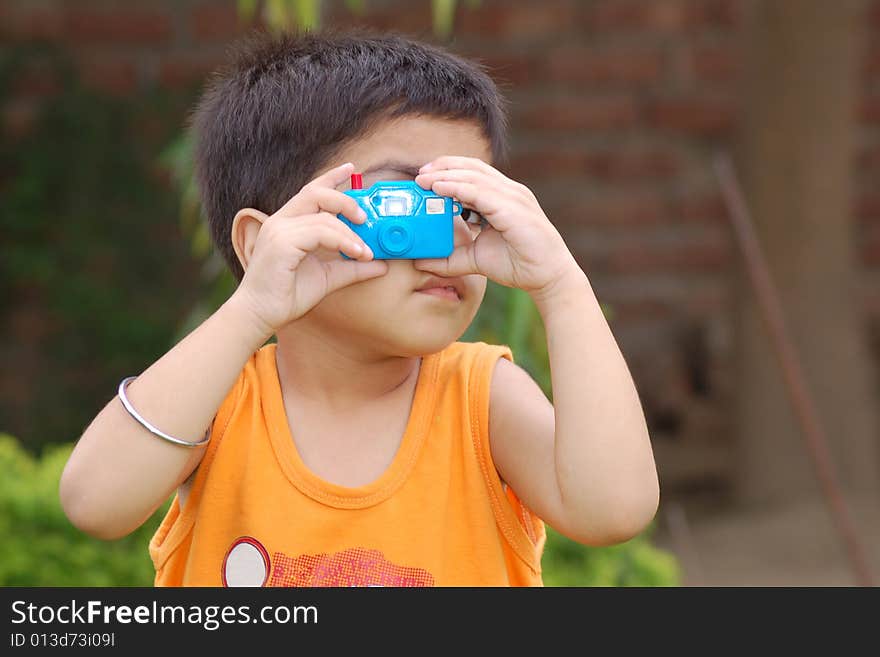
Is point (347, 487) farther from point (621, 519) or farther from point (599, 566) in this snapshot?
point (599, 566)

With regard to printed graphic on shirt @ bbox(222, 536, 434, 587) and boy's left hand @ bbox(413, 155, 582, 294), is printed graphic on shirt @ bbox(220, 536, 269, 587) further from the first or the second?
boy's left hand @ bbox(413, 155, 582, 294)

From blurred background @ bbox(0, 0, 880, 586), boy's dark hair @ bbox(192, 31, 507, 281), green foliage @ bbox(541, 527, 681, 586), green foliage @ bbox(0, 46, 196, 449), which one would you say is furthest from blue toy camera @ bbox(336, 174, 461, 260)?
green foliage @ bbox(0, 46, 196, 449)

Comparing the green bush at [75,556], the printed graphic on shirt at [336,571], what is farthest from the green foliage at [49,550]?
the printed graphic on shirt at [336,571]

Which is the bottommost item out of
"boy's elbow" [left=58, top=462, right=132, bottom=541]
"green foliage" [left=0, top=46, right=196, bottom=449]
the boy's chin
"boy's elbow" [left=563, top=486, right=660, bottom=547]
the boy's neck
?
"boy's elbow" [left=563, top=486, right=660, bottom=547]

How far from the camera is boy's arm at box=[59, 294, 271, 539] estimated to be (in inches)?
63.1

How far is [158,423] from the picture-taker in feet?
5.26

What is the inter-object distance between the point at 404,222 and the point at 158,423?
38cm

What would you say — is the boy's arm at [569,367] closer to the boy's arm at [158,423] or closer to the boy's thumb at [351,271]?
the boy's thumb at [351,271]

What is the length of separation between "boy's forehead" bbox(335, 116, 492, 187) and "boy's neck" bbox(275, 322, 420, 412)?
236 mm

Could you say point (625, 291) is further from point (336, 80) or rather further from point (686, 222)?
point (336, 80)

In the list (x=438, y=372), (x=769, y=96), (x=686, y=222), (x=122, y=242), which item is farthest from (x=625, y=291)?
(x=438, y=372)

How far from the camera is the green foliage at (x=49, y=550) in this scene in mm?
3037

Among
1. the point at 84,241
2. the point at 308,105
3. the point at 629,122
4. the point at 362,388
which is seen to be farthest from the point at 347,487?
the point at 629,122

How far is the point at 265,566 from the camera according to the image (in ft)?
5.53
